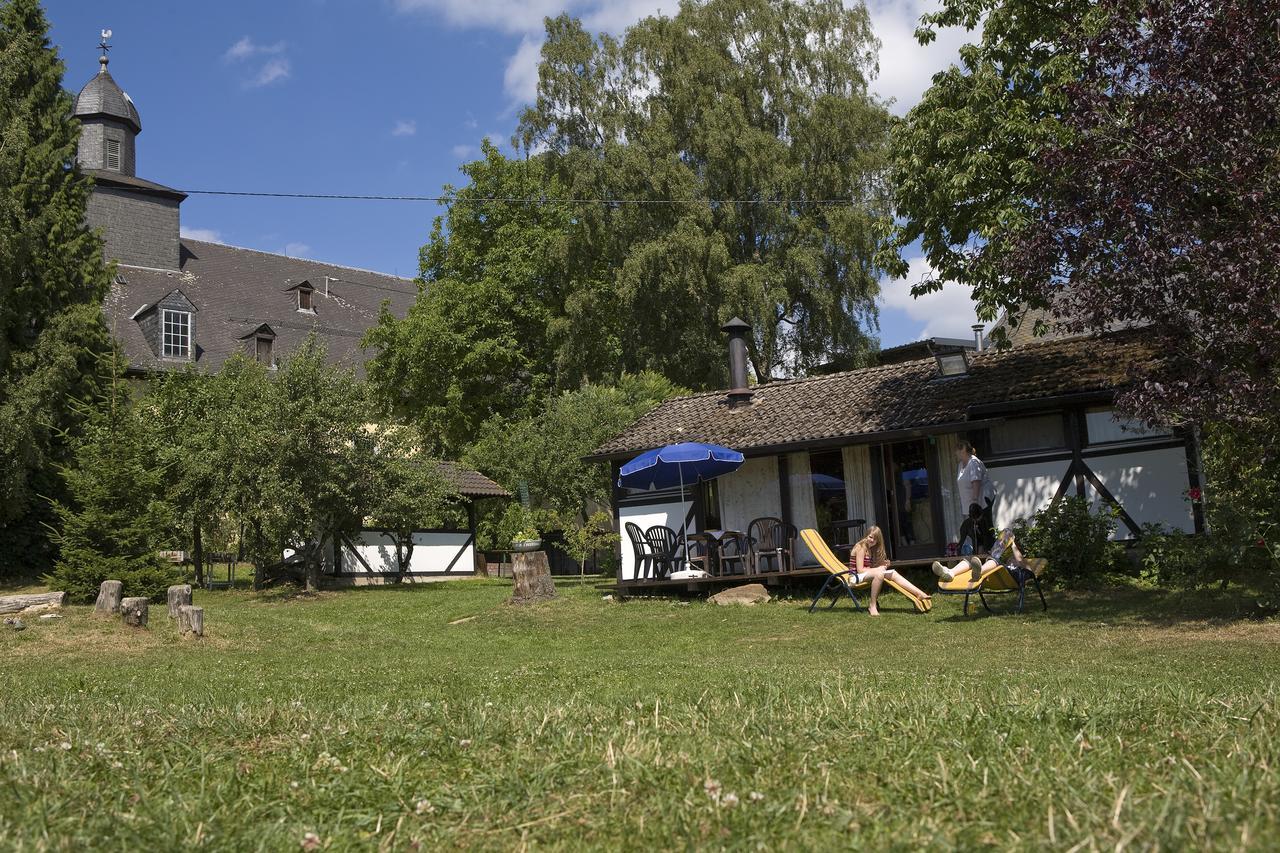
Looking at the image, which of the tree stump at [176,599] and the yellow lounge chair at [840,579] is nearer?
the tree stump at [176,599]

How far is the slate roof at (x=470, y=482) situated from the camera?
94.5 ft

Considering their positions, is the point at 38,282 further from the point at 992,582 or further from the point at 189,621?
the point at 992,582

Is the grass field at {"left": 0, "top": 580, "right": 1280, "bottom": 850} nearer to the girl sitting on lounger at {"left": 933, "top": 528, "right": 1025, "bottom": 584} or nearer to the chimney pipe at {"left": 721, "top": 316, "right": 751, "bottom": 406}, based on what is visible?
the girl sitting on lounger at {"left": 933, "top": 528, "right": 1025, "bottom": 584}

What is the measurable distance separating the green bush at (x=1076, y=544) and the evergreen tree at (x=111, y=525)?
13.1 m

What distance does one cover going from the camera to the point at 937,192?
1579 centimetres

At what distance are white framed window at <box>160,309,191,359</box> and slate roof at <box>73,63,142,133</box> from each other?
391 inches

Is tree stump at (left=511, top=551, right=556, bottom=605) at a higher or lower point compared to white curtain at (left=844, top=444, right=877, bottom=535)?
lower

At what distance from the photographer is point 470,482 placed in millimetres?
29734

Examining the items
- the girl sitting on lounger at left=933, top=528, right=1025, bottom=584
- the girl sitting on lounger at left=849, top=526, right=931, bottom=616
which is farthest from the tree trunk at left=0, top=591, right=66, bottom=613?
the girl sitting on lounger at left=933, top=528, right=1025, bottom=584

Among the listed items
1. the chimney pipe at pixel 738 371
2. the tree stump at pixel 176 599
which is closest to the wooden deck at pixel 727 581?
the chimney pipe at pixel 738 371

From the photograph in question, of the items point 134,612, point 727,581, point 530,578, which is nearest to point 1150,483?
point 727,581

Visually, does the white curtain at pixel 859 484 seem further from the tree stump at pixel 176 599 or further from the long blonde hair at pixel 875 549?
the tree stump at pixel 176 599

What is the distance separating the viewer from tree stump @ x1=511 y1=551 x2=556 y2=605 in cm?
1659

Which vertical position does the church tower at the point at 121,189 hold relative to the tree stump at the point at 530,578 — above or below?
above
